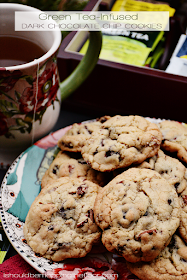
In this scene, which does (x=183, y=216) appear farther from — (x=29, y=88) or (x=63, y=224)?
(x=29, y=88)

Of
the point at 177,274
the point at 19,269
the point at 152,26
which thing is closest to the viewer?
the point at 177,274

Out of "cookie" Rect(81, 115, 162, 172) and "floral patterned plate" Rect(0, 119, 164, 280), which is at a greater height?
"cookie" Rect(81, 115, 162, 172)

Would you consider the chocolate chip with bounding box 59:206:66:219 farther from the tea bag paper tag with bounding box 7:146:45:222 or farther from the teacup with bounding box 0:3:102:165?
the teacup with bounding box 0:3:102:165

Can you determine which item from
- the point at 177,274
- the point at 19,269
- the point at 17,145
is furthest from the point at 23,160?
the point at 177,274

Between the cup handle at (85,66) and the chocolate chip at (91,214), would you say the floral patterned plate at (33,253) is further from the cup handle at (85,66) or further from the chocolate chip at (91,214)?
the cup handle at (85,66)

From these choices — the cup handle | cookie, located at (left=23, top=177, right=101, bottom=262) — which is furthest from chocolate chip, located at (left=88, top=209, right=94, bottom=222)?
the cup handle

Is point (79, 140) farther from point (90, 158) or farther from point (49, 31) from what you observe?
point (49, 31)
